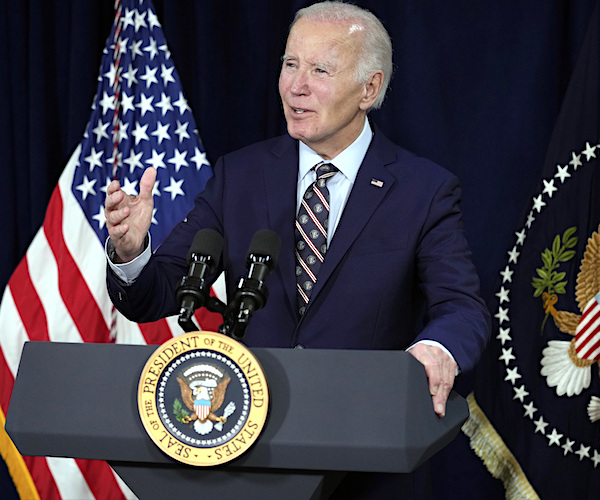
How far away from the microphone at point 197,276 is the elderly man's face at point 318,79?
0.69m

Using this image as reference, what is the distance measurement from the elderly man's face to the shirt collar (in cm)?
5

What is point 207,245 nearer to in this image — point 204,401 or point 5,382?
point 204,401

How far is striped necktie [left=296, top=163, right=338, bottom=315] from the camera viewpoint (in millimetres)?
1854

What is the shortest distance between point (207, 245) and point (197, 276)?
62 millimetres

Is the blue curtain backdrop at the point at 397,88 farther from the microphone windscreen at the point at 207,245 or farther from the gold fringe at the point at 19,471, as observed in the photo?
the microphone windscreen at the point at 207,245

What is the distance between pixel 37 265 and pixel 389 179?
1735 mm

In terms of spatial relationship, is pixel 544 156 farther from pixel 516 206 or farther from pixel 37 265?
pixel 37 265

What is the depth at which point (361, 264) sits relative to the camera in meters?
1.84

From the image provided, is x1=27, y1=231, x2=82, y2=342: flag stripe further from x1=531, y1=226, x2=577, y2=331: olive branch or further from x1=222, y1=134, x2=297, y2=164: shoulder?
x1=531, y1=226, x2=577, y2=331: olive branch

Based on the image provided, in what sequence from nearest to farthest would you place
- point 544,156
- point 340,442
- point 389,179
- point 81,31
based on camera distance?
point 340,442 → point 389,179 → point 544,156 → point 81,31

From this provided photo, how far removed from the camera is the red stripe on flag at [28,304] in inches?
120

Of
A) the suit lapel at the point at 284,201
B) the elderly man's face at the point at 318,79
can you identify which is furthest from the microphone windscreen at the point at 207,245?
the elderly man's face at the point at 318,79

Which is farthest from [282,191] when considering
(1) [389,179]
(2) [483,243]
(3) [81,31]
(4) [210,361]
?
(3) [81,31]

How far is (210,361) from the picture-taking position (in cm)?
117
